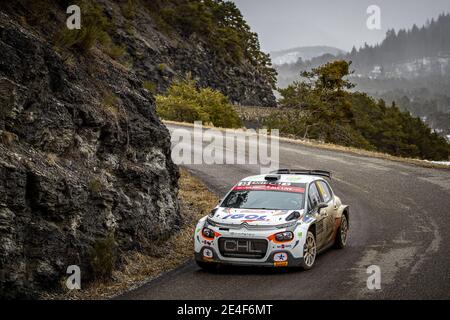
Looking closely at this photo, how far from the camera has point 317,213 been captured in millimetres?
10391

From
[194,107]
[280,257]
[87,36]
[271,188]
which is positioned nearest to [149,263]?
[280,257]

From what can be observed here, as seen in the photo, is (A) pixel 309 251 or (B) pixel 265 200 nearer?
(A) pixel 309 251

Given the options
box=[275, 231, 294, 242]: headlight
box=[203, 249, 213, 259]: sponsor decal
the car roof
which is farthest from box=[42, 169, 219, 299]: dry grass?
box=[275, 231, 294, 242]: headlight

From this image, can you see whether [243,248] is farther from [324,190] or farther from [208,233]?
[324,190]

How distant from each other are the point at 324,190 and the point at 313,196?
2.91 feet

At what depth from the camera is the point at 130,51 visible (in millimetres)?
62688

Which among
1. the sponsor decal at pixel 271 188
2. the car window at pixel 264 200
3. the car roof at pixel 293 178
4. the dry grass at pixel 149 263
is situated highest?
the car roof at pixel 293 178

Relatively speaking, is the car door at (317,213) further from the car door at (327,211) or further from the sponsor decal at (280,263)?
the sponsor decal at (280,263)

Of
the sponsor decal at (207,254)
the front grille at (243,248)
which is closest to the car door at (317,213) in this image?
the front grille at (243,248)

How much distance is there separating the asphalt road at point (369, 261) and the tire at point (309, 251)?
0.13m

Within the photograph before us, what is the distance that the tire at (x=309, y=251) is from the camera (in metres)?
9.45

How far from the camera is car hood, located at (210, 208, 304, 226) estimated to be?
953 cm

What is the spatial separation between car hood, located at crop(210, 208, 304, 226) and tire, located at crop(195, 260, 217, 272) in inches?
28.3

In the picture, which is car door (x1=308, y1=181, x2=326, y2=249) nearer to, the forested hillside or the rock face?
the rock face
